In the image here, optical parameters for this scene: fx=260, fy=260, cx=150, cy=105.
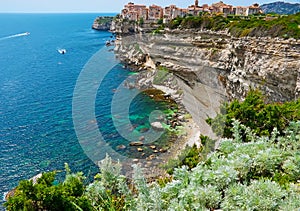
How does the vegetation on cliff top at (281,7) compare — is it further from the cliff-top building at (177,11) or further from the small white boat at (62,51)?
the small white boat at (62,51)

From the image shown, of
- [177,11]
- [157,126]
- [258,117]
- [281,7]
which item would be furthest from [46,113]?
[281,7]

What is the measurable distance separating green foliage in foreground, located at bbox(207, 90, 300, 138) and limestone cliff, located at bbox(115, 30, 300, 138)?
5.59m

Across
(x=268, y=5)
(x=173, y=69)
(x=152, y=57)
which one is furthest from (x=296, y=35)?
(x=268, y=5)

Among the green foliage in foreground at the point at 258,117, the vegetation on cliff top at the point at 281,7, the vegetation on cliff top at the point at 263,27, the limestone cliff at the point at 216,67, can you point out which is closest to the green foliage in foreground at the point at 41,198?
the green foliage in foreground at the point at 258,117

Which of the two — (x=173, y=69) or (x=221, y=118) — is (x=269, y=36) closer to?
(x=221, y=118)

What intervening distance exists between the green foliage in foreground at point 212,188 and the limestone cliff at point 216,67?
11.9 metres

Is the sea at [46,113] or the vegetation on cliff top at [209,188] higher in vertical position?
the vegetation on cliff top at [209,188]

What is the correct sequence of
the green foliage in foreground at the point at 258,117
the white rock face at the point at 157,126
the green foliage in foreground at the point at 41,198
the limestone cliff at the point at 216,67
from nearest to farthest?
the green foliage in foreground at the point at 41,198
the green foliage in foreground at the point at 258,117
the limestone cliff at the point at 216,67
the white rock face at the point at 157,126

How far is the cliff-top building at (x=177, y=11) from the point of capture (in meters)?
53.2

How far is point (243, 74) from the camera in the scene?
20266 mm

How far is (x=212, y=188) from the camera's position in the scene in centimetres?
404

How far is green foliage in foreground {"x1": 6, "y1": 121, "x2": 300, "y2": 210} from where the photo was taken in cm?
384

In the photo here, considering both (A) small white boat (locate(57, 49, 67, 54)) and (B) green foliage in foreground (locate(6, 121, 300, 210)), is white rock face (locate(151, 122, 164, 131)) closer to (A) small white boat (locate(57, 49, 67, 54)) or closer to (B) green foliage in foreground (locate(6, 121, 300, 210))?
(B) green foliage in foreground (locate(6, 121, 300, 210))

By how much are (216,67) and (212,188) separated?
21.7 meters
